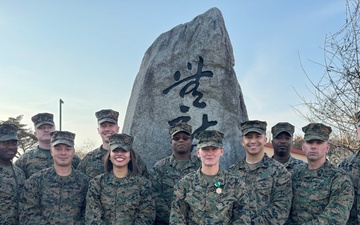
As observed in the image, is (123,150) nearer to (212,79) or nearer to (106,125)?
(106,125)

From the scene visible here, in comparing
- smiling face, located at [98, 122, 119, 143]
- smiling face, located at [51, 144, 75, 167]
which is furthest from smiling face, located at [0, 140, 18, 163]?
smiling face, located at [98, 122, 119, 143]

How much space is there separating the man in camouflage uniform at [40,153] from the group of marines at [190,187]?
1.17 feet

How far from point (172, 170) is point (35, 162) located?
1.88m

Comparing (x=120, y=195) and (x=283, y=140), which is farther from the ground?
(x=283, y=140)

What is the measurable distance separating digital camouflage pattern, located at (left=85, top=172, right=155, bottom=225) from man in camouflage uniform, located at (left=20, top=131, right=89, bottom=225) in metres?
0.29

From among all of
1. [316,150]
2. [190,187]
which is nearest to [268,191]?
[316,150]

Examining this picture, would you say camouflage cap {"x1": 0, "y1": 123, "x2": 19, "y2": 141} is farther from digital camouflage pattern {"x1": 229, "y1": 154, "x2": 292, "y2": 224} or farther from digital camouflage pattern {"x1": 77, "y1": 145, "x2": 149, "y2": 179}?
digital camouflage pattern {"x1": 229, "y1": 154, "x2": 292, "y2": 224}

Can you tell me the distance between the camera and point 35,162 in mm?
5473

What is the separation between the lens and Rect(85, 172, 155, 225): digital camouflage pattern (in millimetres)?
4363

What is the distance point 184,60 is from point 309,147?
2705 mm

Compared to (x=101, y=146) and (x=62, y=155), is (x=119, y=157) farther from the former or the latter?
(x=101, y=146)

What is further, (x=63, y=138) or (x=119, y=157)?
(x=63, y=138)

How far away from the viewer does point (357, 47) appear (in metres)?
7.31

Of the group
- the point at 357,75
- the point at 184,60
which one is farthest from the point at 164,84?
the point at 357,75
